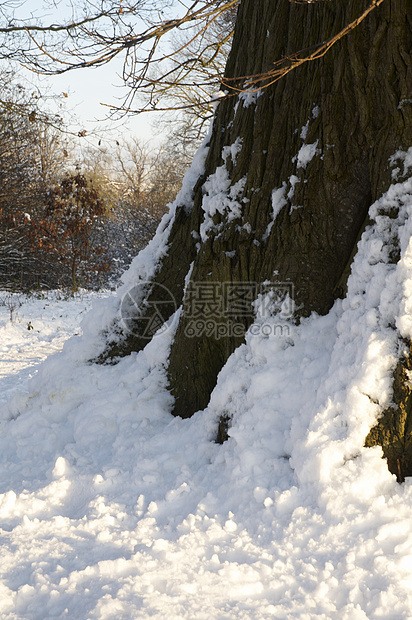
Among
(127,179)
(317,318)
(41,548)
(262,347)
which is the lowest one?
(41,548)

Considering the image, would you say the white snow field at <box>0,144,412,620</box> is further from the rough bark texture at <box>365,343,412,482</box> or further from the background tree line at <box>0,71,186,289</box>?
the background tree line at <box>0,71,186,289</box>

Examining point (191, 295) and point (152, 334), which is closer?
point (191, 295)

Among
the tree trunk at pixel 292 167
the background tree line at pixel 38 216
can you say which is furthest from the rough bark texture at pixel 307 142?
the background tree line at pixel 38 216

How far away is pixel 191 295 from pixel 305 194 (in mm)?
1057

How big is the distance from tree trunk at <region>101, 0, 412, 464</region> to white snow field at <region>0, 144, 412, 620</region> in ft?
0.64

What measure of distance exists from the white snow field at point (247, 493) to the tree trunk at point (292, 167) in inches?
7.7

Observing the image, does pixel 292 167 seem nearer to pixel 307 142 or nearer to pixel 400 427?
pixel 307 142

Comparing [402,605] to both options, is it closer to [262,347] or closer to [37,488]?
[262,347]

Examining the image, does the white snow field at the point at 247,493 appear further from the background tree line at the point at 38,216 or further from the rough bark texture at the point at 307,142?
the background tree line at the point at 38,216

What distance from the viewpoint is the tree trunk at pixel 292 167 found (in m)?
2.21

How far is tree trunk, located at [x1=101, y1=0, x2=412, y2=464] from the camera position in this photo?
2.21m

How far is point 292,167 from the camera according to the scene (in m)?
2.60

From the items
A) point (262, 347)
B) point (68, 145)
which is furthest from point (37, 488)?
point (68, 145)

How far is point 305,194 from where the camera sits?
8.21ft
